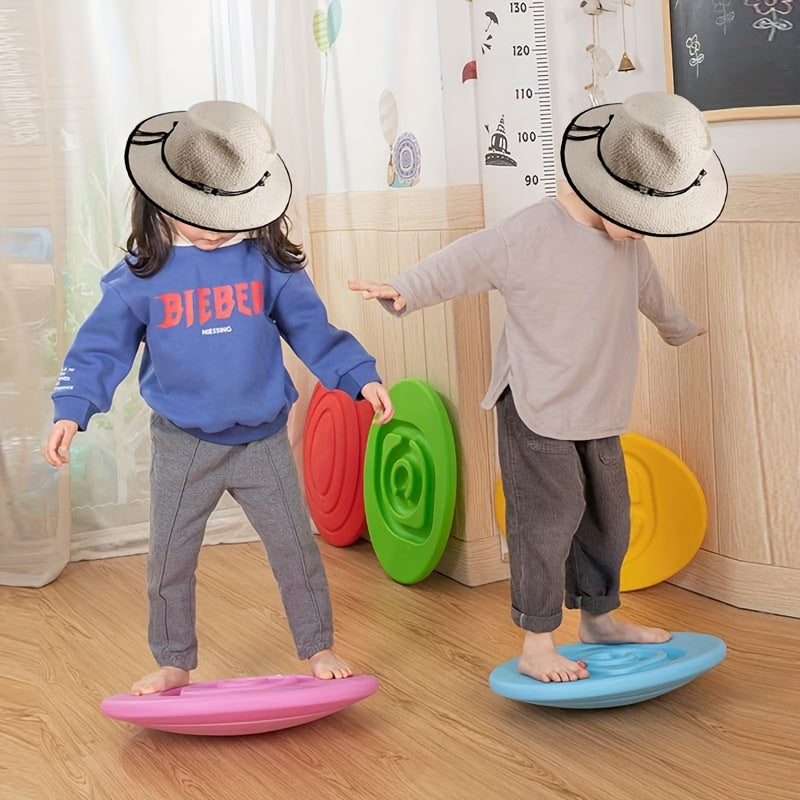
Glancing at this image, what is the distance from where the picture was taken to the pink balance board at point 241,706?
1.73m

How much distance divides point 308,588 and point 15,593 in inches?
38.0

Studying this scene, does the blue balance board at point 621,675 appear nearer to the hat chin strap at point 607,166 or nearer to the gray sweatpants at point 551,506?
the gray sweatpants at point 551,506

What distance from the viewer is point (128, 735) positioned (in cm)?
189

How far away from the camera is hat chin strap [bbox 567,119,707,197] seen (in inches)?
68.2

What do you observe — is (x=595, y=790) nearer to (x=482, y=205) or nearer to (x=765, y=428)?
(x=765, y=428)

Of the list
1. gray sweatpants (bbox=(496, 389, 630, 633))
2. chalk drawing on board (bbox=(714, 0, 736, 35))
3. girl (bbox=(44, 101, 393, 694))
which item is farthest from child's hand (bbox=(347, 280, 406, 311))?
chalk drawing on board (bbox=(714, 0, 736, 35))

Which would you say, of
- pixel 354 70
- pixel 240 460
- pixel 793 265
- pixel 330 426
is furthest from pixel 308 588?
pixel 354 70

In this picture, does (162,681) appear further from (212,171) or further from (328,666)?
(212,171)

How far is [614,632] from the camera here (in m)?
2.02

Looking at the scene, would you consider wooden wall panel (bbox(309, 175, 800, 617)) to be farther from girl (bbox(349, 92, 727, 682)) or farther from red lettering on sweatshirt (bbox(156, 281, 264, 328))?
red lettering on sweatshirt (bbox(156, 281, 264, 328))

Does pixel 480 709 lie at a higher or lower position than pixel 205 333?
lower

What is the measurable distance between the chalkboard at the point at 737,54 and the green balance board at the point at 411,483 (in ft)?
2.64

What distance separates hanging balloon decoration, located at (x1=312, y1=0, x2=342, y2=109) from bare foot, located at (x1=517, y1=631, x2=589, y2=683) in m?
1.43

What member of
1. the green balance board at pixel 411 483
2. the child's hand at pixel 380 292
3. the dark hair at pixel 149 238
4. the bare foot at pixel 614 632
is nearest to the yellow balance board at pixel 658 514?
Answer: the green balance board at pixel 411 483
